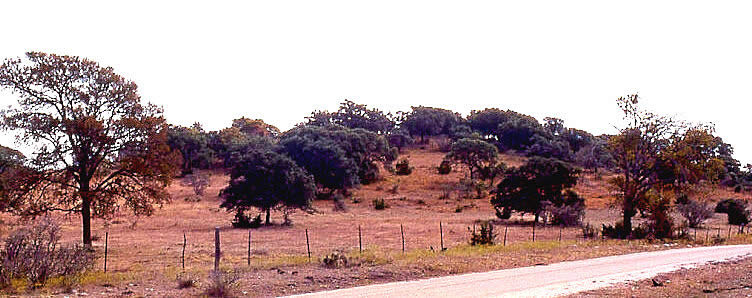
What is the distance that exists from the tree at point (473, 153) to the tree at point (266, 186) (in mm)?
32830

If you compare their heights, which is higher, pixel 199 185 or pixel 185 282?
pixel 199 185

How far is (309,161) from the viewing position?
7325cm

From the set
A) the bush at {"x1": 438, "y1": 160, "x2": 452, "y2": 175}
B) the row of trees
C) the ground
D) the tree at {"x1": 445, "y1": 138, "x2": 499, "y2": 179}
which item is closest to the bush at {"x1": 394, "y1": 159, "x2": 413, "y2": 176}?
the bush at {"x1": 438, "y1": 160, "x2": 452, "y2": 175}

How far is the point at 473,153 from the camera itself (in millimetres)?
83000

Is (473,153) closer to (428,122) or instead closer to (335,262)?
(428,122)

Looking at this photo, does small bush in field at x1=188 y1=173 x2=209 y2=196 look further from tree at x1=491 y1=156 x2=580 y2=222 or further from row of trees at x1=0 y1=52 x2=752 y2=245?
tree at x1=491 y1=156 x2=580 y2=222

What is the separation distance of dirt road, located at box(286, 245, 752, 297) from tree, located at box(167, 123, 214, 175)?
69.8 m

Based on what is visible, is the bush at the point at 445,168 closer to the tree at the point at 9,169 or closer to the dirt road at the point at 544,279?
the dirt road at the point at 544,279

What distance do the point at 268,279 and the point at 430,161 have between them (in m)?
83.1

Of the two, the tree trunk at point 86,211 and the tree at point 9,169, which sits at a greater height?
the tree at point 9,169

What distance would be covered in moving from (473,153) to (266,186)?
37.9m

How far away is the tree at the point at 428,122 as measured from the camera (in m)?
121

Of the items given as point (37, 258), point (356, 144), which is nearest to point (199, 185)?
point (356, 144)

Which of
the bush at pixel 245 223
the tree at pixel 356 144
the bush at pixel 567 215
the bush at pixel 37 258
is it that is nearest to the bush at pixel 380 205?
the tree at pixel 356 144
